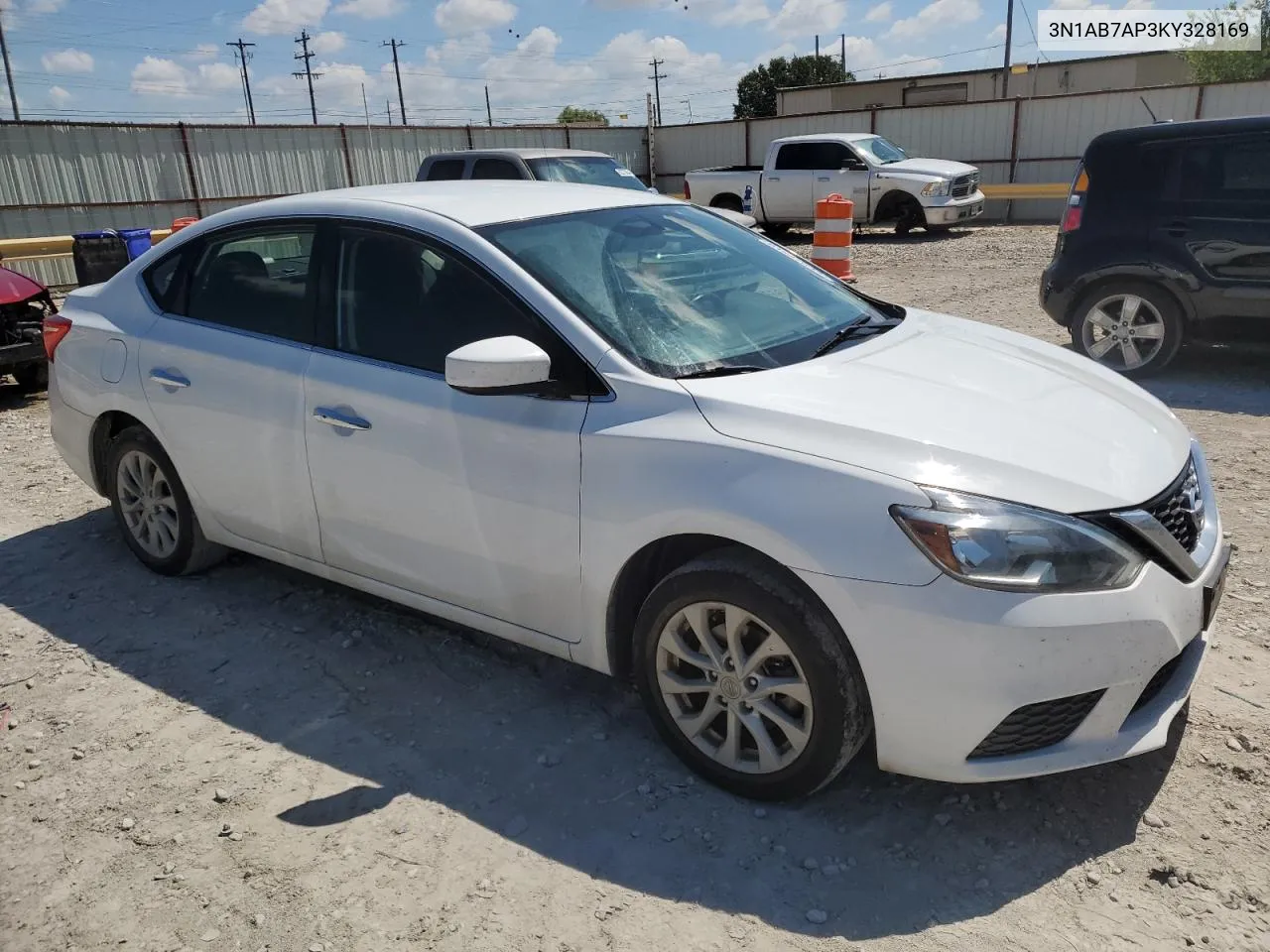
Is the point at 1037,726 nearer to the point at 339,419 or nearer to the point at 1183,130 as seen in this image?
the point at 339,419

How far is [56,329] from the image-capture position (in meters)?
4.61

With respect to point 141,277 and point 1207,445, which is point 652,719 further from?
point 1207,445

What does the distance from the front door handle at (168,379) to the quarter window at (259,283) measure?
26cm

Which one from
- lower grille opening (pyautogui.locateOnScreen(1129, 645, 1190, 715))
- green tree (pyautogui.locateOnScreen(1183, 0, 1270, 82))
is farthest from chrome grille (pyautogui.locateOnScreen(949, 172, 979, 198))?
green tree (pyautogui.locateOnScreen(1183, 0, 1270, 82))

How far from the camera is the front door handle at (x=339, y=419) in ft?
11.1

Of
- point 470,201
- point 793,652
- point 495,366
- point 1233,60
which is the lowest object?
point 793,652

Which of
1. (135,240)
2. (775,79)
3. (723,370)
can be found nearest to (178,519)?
(723,370)

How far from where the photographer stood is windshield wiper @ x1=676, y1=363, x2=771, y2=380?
291 cm

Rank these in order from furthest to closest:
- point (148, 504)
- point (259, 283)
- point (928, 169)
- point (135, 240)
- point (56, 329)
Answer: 1. point (928, 169)
2. point (135, 240)
3. point (56, 329)
4. point (148, 504)
5. point (259, 283)

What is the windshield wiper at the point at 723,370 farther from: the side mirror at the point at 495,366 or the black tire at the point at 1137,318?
the black tire at the point at 1137,318

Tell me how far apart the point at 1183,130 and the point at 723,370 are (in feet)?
18.9

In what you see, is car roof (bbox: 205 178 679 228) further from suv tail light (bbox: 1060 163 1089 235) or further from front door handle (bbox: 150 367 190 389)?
suv tail light (bbox: 1060 163 1089 235)

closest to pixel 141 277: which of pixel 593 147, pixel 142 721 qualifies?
pixel 142 721

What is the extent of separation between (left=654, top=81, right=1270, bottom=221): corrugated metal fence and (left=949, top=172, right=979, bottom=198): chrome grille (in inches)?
111
